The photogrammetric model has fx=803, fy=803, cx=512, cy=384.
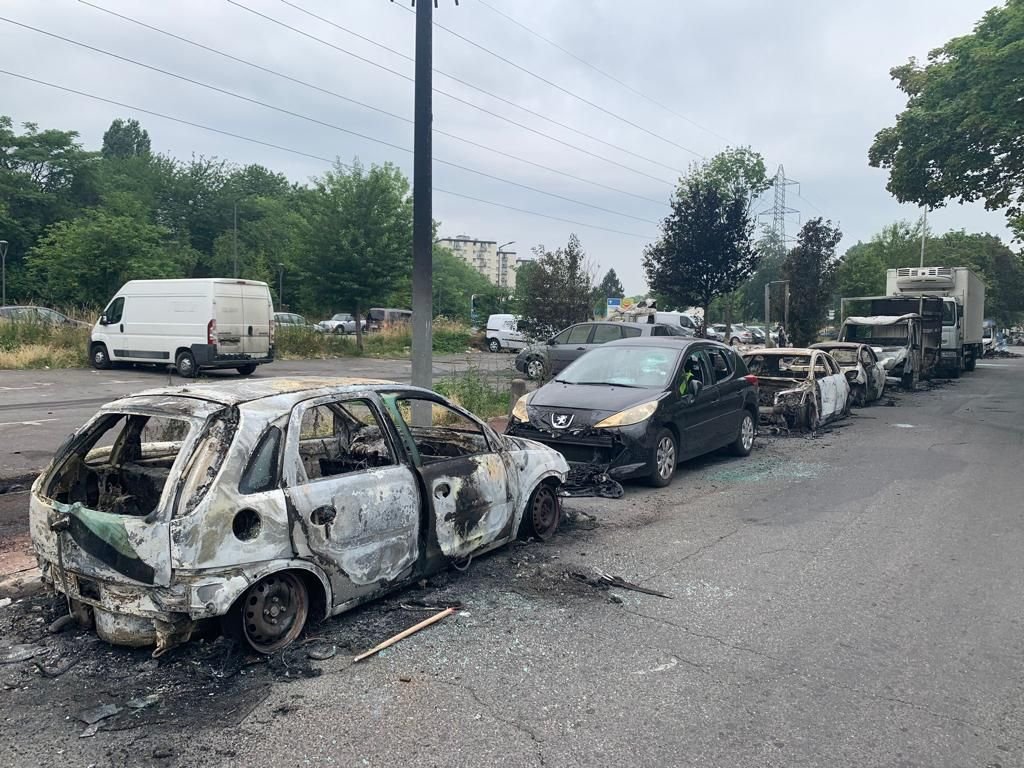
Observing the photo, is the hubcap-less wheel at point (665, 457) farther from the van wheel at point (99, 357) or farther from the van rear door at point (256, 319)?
the van wheel at point (99, 357)

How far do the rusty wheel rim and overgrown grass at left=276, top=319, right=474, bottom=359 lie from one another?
23131 millimetres

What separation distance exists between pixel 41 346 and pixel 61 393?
7395 millimetres

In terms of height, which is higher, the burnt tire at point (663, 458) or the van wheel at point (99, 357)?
the van wheel at point (99, 357)

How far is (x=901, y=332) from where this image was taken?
22.1m

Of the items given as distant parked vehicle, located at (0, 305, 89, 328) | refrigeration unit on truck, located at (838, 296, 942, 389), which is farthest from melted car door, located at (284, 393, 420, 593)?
distant parked vehicle, located at (0, 305, 89, 328)

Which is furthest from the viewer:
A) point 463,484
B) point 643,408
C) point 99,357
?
point 99,357

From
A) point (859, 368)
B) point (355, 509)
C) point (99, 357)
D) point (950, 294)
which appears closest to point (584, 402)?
point (355, 509)

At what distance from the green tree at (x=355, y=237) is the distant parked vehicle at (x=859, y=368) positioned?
1675cm

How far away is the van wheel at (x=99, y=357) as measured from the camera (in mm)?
21141

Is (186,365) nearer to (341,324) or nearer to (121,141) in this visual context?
(341,324)

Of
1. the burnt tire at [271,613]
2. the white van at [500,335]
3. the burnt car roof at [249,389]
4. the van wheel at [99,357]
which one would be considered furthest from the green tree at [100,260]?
the burnt tire at [271,613]

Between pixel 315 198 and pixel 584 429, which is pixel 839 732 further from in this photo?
pixel 315 198

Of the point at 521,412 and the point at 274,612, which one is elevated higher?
the point at 521,412

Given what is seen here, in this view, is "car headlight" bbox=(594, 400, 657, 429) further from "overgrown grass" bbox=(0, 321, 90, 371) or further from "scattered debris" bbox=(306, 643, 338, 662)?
"overgrown grass" bbox=(0, 321, 90, 371)
